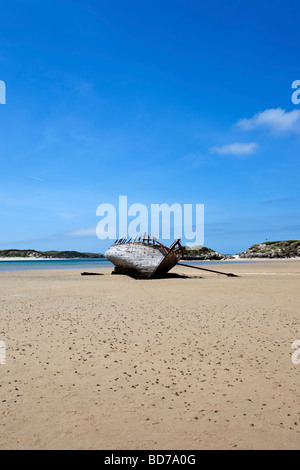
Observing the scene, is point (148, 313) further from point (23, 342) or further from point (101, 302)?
point (23, 342)

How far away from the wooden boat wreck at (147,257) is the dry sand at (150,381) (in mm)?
14815

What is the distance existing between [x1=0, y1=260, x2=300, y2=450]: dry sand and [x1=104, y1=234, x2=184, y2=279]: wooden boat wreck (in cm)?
1481

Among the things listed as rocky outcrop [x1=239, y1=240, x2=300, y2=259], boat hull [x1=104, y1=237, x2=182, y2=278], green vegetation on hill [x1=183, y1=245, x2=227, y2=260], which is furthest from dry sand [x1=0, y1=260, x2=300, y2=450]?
green vegetation on hill [x1=183, y1=245, x2=227, y2=260]

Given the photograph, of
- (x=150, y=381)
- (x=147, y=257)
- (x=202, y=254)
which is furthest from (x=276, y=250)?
(x=150, y=381)

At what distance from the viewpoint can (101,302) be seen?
1343 cm

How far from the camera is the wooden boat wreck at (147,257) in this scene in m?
25.4

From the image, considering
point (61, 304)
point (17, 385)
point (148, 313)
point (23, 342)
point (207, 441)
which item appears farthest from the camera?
point (61, 304)

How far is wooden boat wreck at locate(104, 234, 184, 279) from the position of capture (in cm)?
2538

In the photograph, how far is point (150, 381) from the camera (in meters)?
5.38

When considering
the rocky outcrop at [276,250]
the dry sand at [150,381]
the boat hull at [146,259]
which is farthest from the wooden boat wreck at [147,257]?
the rocky outcrop at [276,250]

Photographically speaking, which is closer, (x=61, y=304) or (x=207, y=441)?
(x=207, y=441)

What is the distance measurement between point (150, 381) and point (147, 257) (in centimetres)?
2040
